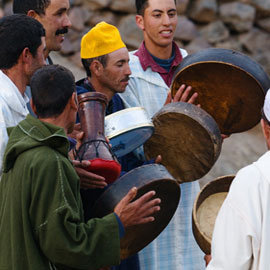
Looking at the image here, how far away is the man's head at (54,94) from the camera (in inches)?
151

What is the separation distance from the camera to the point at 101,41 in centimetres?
510

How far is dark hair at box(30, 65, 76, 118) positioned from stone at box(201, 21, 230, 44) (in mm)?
7618

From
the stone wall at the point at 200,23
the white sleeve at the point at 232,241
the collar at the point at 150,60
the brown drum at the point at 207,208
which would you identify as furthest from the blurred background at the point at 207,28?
the white sleeve at the point at 232,241

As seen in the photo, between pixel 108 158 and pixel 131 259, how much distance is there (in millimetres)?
1112

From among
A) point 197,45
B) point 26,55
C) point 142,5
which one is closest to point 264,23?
point 197,45

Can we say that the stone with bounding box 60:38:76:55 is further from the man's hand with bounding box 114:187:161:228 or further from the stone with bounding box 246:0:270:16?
the man's hand with bounding box 114:187:161:228

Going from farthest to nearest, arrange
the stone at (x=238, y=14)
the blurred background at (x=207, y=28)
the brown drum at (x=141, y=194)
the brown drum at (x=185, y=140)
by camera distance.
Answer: the stone at (x=238, y=14) < the blurred background at (x=207, y=28) < the brown drum at (x=185, y=140) < the brown drum at (x=141, y=194)

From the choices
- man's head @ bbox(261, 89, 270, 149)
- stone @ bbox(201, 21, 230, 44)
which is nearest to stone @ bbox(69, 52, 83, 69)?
stone @ bbox(201, 21, 230, 44)

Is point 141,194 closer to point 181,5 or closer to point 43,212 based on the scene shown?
point 43,212

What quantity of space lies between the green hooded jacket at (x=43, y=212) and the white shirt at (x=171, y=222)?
179 cm

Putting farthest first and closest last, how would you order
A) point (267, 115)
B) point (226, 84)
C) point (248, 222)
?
point (226, 84) < point (267, 115) < point (248, 222)

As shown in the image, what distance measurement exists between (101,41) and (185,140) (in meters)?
0.84

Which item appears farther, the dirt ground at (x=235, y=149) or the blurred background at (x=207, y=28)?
the blurred background at (x=207, y=28)

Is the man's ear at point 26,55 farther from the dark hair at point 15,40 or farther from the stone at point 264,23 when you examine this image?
the stone at point 264,23
